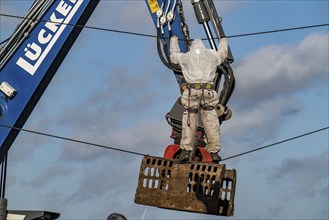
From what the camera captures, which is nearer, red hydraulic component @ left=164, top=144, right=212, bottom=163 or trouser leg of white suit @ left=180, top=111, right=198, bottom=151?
trouser leg of white suit @ left=180, top=111, right=198, bottom=151

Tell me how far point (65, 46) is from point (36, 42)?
17.7 inches

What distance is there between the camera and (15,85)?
44.3ft

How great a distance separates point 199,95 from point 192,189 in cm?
126

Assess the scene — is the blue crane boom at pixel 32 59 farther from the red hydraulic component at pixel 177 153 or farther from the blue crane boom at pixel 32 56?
the red hydraulic component at pixel 177 153

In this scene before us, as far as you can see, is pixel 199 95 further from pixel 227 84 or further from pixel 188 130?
pixel 227 84

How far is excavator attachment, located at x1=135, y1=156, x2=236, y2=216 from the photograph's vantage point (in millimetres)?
11266

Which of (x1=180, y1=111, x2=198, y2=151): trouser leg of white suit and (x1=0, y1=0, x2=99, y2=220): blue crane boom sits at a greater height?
(x1=0, y1=0, x2=99, y2=220): blue crane boom

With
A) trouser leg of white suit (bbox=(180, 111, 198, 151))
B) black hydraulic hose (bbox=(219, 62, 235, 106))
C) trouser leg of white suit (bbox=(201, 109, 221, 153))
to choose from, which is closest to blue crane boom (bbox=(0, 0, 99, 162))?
black hydraulic hose (bbox=(219, 62, 235, 106))

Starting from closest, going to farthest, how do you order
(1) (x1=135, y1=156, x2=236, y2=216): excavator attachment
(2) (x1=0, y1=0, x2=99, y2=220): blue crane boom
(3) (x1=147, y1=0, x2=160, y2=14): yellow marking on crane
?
(1) (x1=135, y1=156, x2=236, y2=216): excavator attachment < (2) (x1=0, y1=0, x2=99, y2=220): blue crane boom < (3) (x1=147, y1=0, x2=160, y2=14): yellow marking on crane

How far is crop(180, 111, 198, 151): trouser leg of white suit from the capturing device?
1173cm

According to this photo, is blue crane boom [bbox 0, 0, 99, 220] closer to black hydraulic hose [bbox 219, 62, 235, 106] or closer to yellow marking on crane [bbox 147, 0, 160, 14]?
yellow marking on crane [bbox 147, 0, 160, 14]

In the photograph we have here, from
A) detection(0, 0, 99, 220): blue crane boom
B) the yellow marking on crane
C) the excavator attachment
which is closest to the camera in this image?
the excavator attachment

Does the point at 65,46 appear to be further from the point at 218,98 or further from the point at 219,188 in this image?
the point at 219,188

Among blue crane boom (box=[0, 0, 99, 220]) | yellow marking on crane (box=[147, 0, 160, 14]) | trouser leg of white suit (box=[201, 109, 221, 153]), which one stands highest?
yellow marking on crane (box=[147, 0, 160, 14])
